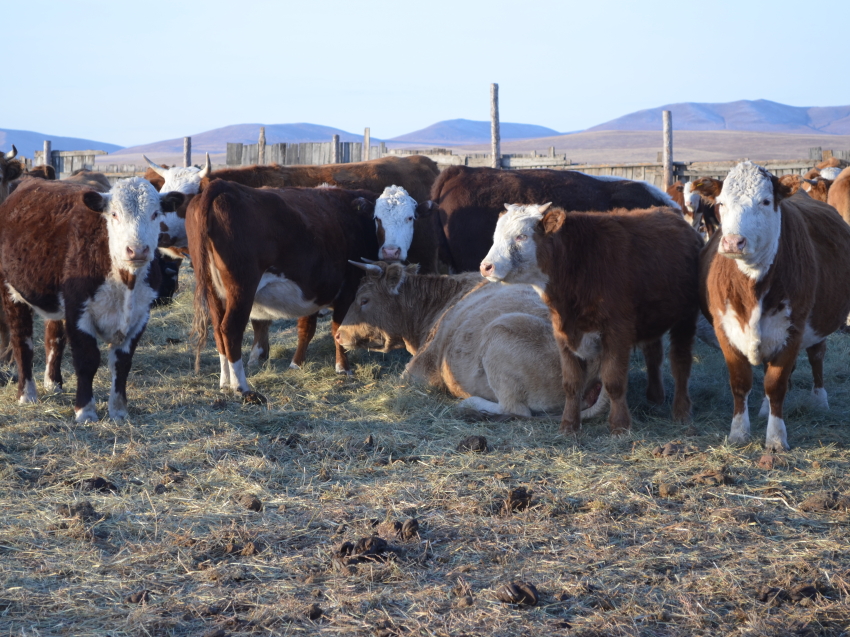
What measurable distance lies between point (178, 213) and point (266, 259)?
1.98m

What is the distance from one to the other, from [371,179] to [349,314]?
356cm

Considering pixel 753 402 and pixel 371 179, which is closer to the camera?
pixel 753 402

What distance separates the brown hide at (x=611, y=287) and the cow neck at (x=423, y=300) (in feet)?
6.97

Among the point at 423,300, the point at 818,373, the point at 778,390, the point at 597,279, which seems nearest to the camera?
the point at 778,390

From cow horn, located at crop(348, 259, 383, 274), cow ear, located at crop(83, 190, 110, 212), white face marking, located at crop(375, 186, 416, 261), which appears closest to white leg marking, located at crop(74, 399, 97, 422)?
cow ear, located at crop(83, 190, 110, 212)

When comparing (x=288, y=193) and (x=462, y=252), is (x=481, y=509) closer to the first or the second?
(x=288, y=193)

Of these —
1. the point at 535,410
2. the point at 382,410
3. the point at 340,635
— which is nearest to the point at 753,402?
the point at 535,410

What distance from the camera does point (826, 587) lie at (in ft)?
10.5

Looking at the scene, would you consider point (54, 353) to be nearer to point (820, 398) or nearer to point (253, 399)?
point (253, 399)

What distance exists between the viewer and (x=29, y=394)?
6379 millimetres

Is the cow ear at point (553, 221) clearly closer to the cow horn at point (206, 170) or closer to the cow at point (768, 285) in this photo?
the cow at point (768, 285)

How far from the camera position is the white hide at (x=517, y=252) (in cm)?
514

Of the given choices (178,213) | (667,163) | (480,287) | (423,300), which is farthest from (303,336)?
(667,163)

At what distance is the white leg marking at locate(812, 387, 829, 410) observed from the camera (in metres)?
6.13
